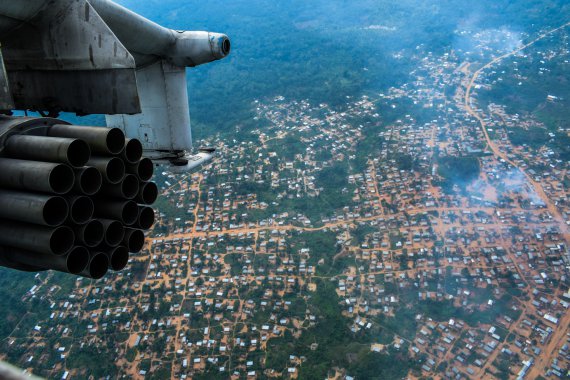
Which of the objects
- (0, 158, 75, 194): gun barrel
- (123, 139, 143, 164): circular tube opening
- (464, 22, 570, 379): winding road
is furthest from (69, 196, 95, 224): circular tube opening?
(464, 22, 570, 379): winding road

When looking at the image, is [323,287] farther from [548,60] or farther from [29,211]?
[548,60]

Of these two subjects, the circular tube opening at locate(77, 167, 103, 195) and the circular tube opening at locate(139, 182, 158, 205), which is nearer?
the circular tube opening at locate(77, 167, 103, 195)

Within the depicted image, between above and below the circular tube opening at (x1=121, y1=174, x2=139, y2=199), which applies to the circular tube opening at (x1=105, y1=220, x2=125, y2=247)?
below

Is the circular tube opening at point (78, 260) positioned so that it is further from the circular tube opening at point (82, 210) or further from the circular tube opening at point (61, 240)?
the circular tube opening at point (82, 210)

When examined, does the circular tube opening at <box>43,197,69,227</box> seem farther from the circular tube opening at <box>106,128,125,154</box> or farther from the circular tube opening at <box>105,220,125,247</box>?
the circular tube opening at <box>106,128,125,154</box>

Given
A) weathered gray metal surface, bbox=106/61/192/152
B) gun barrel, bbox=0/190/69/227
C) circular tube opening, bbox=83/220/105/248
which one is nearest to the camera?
gun barrel, bbox=0/190/69/227

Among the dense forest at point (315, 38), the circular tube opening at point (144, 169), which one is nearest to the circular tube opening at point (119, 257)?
the circular tube opening at point (144, 169)
